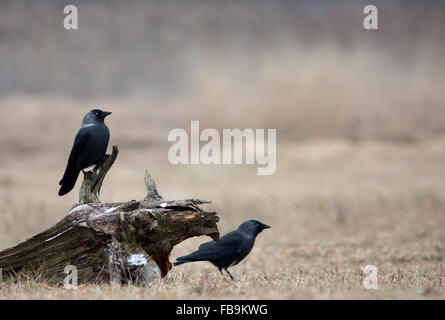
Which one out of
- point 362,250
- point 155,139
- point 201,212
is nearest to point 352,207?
point 362,250

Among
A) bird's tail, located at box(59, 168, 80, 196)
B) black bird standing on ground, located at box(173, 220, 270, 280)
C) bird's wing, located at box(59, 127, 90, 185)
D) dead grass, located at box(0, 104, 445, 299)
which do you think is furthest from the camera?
bird's tail, located at box(59, 168, 80, 196)

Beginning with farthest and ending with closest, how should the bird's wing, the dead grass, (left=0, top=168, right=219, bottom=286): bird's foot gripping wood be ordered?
the bird's wing → (left=0, top=168, right=219, bottom=286): bird's foot gripping wood → the dead grass

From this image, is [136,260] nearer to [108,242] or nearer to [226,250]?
[108,242]

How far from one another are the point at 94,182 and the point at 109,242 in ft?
4.48

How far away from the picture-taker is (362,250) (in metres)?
11.4

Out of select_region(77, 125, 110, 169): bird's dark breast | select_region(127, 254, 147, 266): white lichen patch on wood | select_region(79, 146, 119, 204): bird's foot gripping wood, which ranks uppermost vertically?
select_region(77, 125, 110, 169): bird's dark breast

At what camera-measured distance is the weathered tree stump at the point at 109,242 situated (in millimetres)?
5875

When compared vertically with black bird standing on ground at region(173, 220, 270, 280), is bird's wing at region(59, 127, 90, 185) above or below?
above

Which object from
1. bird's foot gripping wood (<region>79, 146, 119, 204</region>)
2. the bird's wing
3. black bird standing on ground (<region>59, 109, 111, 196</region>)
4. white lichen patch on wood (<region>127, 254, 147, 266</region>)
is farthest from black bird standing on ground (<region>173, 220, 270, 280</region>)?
the bird's wing

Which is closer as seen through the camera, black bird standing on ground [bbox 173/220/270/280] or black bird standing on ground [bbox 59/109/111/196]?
black bird standing on ground [bbox 173/220/270/280]

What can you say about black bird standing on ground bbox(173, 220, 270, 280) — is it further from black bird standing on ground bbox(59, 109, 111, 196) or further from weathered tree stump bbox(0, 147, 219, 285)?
black bird standing on ground bbox(59, 109, 111, 196)

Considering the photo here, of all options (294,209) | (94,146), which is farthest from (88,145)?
(294,209)

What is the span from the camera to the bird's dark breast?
274 inches

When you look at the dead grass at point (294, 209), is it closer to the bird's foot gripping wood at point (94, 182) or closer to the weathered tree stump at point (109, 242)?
the weathered tree stump at point (109, 242)
